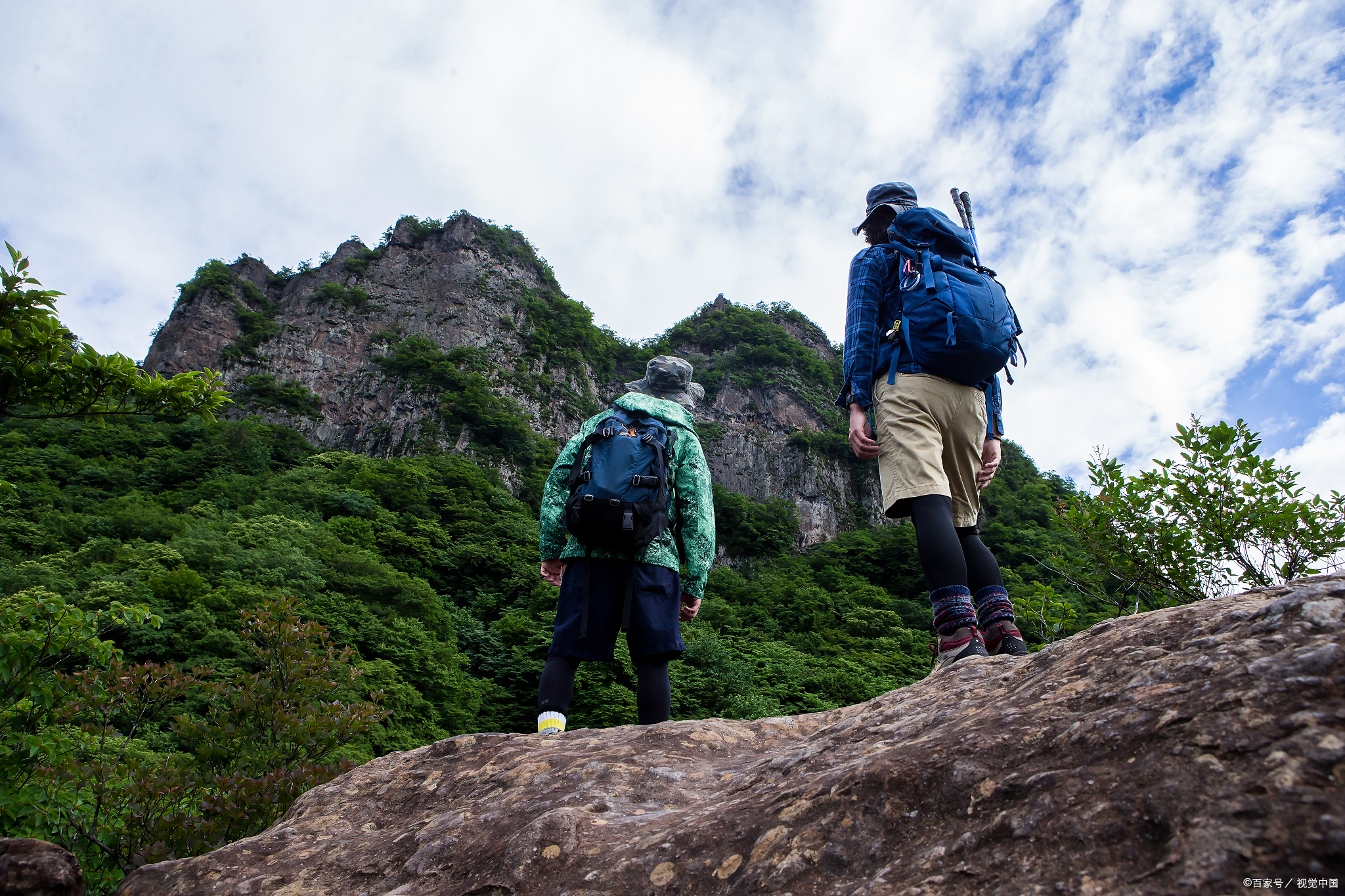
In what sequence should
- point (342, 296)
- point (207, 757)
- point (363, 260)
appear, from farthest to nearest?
point (363, 260) < point (342, 296) < point (207, 757)

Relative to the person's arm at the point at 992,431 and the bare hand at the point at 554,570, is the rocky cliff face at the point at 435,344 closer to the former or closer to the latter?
the bare hand at the point at 554,570

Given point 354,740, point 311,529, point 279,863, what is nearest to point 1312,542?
point 279,863

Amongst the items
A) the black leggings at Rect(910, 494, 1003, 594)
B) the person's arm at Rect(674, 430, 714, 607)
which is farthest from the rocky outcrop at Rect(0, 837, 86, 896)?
the black leggings at Rect(910, 494, 1003, 594)

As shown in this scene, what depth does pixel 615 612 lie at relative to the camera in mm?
2654

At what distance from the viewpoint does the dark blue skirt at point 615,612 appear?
2549mm

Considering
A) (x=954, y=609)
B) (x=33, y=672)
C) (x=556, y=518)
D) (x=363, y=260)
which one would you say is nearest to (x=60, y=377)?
(x=33, y=672)

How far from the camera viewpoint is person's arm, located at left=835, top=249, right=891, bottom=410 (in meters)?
2.54

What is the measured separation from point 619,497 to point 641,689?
2.11ft

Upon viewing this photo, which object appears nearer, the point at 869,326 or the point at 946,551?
the point at 946,551

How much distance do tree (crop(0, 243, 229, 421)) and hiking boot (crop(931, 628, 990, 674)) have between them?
2728mm

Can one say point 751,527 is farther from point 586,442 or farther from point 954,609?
point 954,609

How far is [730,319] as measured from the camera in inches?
1860

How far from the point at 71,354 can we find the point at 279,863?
228 cm
